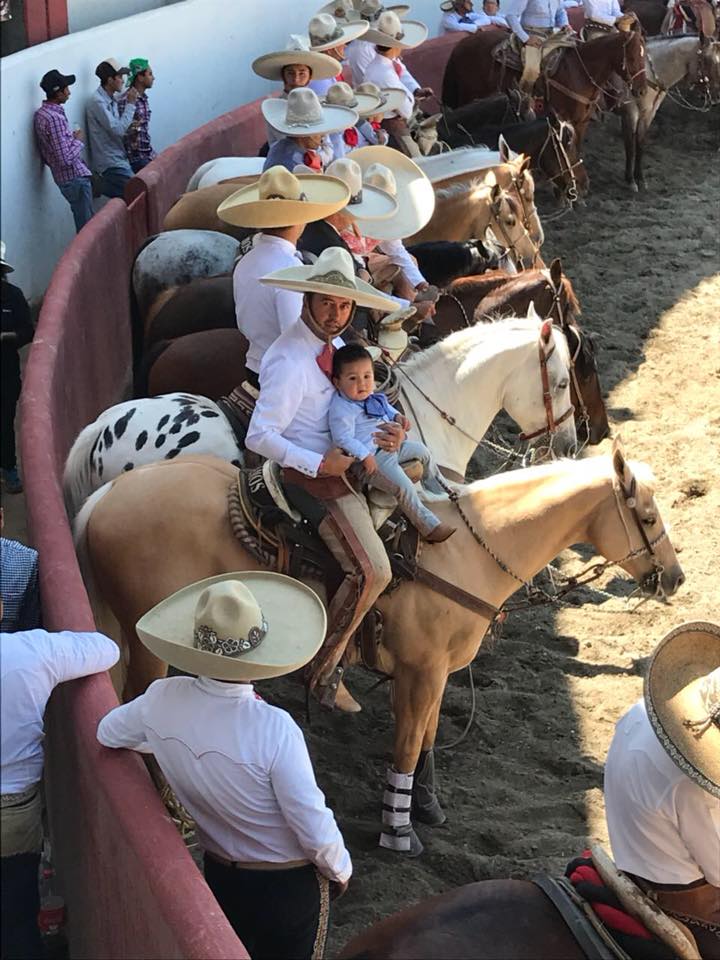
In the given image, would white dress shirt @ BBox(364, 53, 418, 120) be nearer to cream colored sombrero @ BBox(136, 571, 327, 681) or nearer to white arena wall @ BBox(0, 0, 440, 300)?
white arena wall @ BBox(0, 0, 440, 300)

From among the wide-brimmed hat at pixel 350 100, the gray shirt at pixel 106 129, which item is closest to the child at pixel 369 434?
the wide-brimmed hat at pixel 350 100

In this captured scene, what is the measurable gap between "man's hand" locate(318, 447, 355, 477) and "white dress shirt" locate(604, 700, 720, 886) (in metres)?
1.69

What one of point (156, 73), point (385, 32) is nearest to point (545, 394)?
point (385, 32)

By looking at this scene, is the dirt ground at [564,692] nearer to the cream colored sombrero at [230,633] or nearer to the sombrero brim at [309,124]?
the cream colored sombrero at [230,633]

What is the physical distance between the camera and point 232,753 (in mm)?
3232

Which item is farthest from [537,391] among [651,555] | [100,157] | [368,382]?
[100,157]

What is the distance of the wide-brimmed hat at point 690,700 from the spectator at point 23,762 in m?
1.62

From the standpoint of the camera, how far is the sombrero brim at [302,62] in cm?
923

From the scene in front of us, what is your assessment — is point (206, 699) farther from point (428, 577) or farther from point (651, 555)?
point (651, 555)

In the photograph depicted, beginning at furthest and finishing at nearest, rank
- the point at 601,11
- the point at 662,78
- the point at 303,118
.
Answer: the point at 662,78, the point at 601,11, the point at 303,118

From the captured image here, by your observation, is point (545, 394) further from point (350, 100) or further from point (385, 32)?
point (385, 32)

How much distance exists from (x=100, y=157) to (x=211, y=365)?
14.6 feet

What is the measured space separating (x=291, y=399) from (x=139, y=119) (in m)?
6.75

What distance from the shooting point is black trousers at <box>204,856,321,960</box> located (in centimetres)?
350
